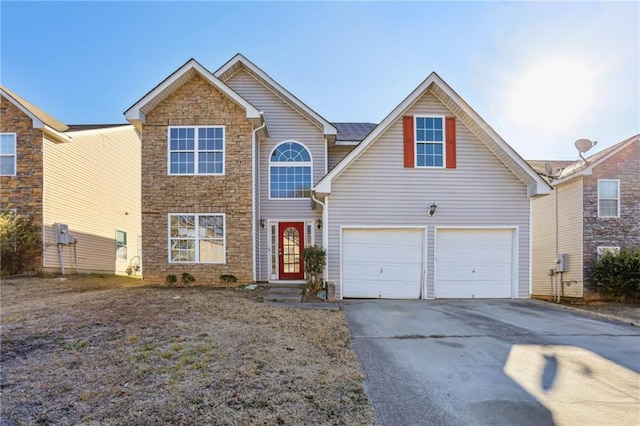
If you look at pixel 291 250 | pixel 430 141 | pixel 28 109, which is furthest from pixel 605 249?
pixel 28 109

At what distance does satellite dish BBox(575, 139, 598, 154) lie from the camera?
1508 cm

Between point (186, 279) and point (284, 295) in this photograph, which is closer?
point (284, 295)

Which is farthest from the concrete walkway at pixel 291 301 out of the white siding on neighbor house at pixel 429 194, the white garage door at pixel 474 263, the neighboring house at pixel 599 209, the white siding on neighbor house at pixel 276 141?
the neighboring house at pixel 599 209

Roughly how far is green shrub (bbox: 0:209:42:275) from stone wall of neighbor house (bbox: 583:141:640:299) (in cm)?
2051

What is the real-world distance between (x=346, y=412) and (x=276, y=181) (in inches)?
424

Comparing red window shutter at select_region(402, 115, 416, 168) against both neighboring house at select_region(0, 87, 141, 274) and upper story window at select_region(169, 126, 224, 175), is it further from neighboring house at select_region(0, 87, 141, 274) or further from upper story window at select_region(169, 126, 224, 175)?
neighboring house at select_region(0, 87, 141, 274)

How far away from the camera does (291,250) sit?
1382 centimetres

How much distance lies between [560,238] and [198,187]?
49.4 feet

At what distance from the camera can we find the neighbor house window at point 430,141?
11.5 m

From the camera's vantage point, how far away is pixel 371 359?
5.50 metres

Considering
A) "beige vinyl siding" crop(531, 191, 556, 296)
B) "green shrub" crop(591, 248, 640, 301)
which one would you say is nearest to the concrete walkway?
"green shrub" crop(591, 248, 640, 301)

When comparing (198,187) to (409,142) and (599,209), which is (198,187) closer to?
(409,142)

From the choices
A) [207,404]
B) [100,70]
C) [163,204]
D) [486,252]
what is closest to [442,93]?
[486,252]

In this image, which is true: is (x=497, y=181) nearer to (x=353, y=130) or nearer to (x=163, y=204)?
(x=353, y=130)
